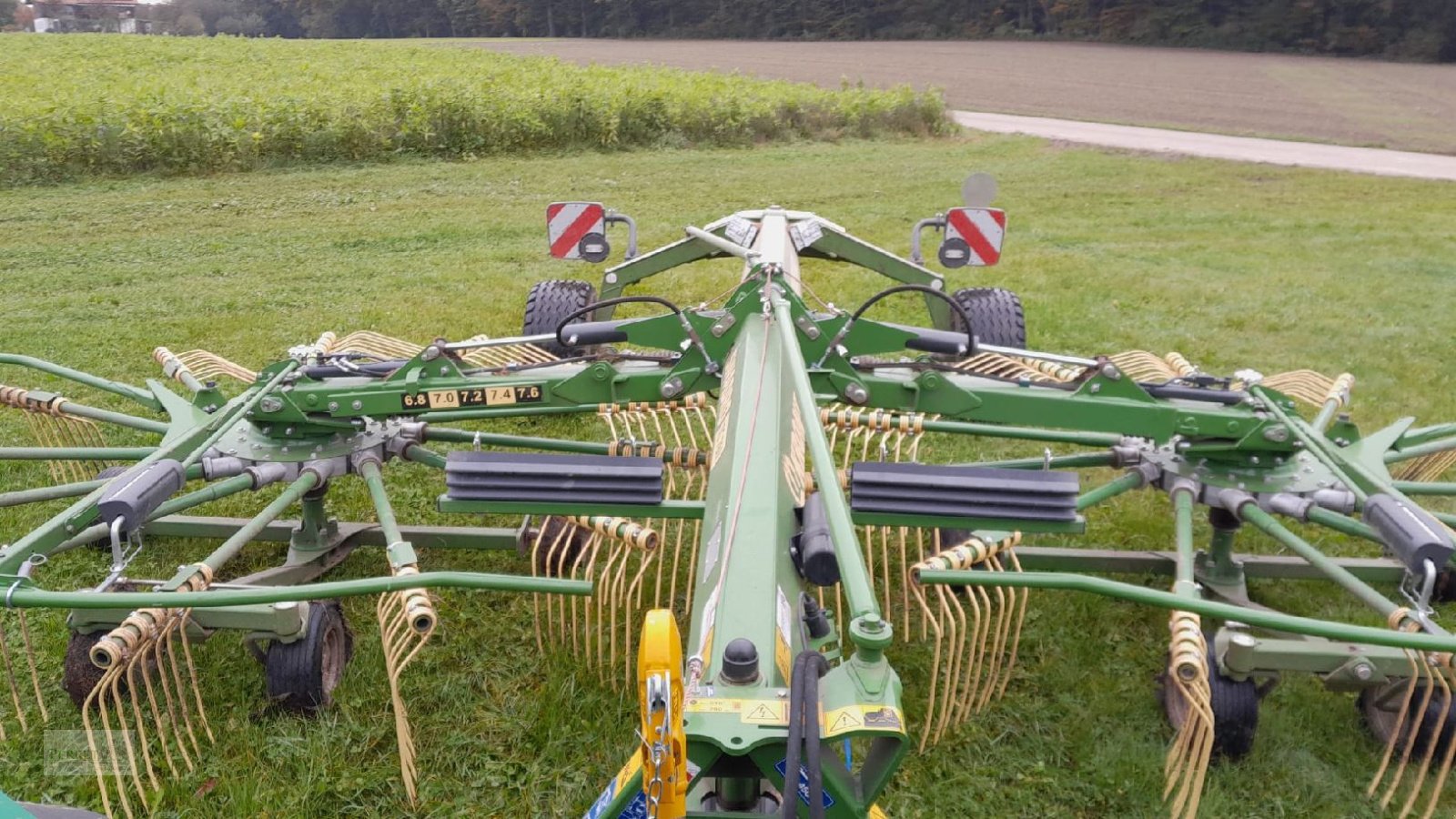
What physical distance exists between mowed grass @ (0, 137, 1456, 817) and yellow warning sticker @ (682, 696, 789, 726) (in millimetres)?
1520

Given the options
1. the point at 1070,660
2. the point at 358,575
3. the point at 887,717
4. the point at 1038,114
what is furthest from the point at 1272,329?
the point at 1038,114

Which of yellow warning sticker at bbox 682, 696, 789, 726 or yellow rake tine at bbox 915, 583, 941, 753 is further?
yellow rake tine at bbox 915, 583, 941, 753

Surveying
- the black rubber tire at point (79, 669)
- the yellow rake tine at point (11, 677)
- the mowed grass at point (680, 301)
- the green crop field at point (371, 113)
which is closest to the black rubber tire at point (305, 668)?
the mowed grass at point (680, 301)

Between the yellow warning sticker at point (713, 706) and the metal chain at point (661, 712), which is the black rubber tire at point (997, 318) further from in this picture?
the metal chain at point (661, 712)

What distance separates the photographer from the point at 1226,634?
305cm

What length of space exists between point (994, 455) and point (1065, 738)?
2543mm

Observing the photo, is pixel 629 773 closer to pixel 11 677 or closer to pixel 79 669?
pixel 11 677

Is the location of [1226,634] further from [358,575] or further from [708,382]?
[358,575]

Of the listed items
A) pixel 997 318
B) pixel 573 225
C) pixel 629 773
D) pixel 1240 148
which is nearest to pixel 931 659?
pixel 629 773

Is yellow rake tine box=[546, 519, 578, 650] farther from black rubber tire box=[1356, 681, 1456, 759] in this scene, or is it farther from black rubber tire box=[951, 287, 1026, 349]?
black rubber tire box=[951, 287, 1026, 349]

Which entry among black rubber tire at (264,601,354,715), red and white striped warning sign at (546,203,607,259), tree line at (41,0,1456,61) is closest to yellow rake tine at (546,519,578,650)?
black rubber tire at (264,601,354,715)

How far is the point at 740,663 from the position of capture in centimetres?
186

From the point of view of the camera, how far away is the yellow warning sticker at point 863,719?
68.7 inches

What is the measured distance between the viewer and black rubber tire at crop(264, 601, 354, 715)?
3314mm
